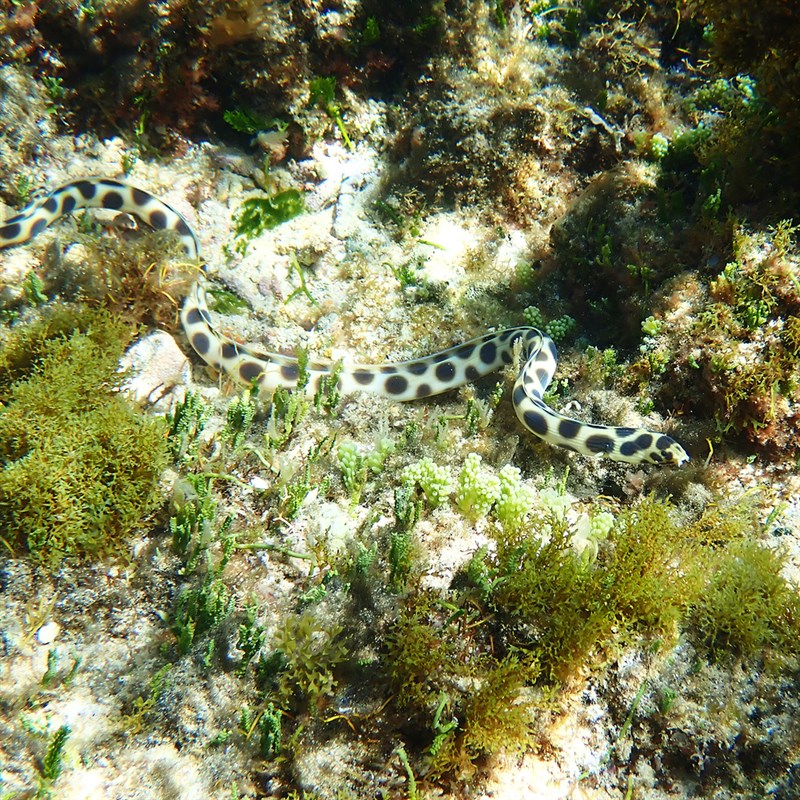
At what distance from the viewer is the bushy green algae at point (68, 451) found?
2475 mm

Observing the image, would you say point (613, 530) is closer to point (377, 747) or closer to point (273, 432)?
point (377, 747)

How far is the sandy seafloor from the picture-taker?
2350mm

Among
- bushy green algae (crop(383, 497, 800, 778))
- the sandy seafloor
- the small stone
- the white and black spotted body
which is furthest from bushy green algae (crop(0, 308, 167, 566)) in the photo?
bushy green algae (crop(383, 497, 800, 778))


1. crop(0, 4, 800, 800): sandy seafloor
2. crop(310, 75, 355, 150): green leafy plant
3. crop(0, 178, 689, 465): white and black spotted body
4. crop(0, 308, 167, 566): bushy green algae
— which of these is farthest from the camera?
crop(310, 75, 355, 150): green leafy plant

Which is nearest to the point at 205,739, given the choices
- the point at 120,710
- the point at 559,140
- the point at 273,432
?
the point at 120,710

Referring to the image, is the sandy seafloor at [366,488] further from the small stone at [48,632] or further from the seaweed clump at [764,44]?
the seaweed clump at [764,44]

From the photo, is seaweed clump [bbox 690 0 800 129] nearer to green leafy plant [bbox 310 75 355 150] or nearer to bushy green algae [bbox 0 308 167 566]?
green leafy plant [bbox 310 75 355 150]

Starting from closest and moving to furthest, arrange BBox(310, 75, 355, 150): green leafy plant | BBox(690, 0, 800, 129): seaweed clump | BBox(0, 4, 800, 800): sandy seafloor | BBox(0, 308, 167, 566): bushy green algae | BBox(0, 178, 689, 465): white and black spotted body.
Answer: BBox(0, 4, 800, 800): sandy seafloor → BBox(0, 308, 167, 566): bushy green algae → BBox(690, 0, 800, 129): seaweed clump → BBox(0, 178, 689, 465): white and black spotted body → BBox(310, 75, 355, 150): green leafy plant

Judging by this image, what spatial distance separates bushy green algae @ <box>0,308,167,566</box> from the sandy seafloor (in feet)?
0.50

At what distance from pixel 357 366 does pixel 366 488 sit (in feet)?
3.98

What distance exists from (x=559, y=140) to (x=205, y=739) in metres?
4.78

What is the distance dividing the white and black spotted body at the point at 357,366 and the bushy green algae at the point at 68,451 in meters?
1.02

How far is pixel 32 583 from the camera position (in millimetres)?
2479

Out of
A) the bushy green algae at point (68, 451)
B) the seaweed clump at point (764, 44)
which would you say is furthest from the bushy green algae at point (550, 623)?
the seaweed clump at point (764, 44)
